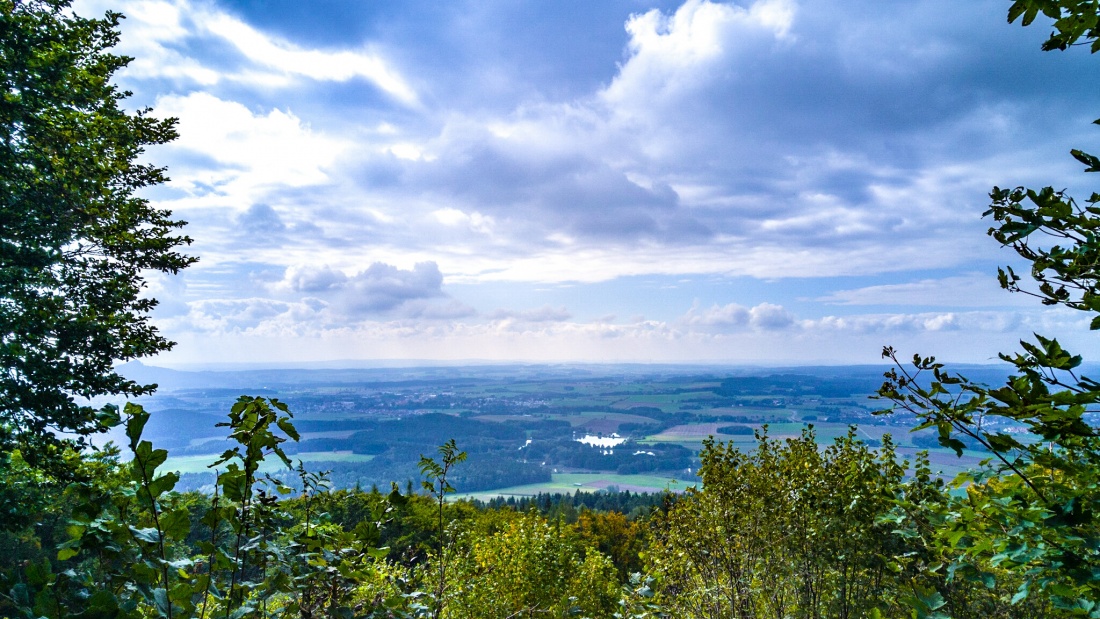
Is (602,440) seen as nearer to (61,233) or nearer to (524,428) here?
(524,428)

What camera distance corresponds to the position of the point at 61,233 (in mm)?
10797

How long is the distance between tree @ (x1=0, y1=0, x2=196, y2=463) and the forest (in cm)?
5

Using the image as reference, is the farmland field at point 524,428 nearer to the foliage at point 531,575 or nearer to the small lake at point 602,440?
the small lake at point 602,440

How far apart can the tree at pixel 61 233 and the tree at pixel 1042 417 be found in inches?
479

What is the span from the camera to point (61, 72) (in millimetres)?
10562

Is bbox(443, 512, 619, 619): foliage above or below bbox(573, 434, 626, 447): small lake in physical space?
above

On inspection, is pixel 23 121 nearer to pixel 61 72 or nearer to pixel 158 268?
pixel 61 72

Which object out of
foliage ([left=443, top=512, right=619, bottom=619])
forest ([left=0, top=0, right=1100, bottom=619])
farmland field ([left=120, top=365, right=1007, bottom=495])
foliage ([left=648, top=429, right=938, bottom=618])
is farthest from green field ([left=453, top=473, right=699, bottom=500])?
foliage ([left=648, top=429, right=938, bottom=618])

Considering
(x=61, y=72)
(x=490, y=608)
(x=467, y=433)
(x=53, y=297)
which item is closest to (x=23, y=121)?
(x=61, y=72)

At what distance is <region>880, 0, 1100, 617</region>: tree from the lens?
1.69 m

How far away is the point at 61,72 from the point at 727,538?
50.9ft

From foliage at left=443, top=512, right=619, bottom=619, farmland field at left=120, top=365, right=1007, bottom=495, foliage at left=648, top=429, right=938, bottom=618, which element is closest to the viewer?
foliage at left=648, top=429, right=938, bottom=618

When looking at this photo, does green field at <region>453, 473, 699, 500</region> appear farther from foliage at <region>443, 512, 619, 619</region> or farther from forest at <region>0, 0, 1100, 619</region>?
forest at <region>0, 0, 1100, 619</region>

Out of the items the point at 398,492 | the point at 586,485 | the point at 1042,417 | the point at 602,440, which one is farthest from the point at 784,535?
the point at 602,440
